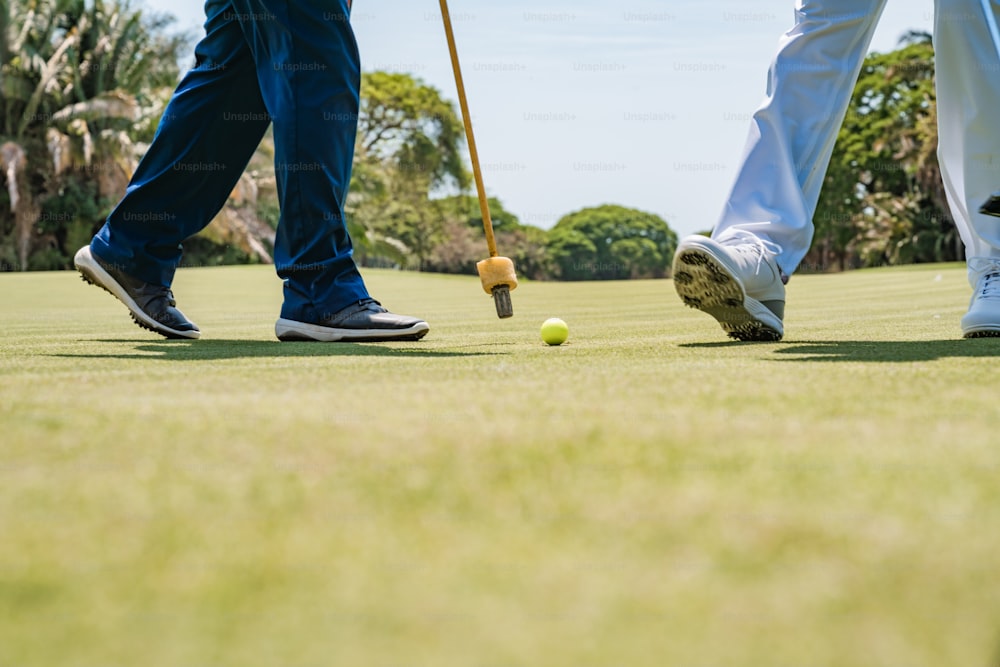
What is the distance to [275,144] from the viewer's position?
353cm

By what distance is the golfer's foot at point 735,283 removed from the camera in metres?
2.90

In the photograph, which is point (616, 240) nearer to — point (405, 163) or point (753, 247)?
point (405, 163)

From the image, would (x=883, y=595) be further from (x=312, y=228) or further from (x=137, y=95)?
(x=137, y=95)

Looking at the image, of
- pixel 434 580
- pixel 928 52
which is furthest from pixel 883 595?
pixel 928 52

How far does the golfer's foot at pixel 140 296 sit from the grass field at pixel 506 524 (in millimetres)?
1821

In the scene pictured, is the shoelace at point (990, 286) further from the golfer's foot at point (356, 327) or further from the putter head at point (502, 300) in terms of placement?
the golfer's foot at point (356, 327)

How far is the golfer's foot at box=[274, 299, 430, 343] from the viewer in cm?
342

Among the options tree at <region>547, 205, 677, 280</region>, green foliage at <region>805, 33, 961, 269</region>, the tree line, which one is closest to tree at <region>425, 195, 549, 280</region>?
the tree line

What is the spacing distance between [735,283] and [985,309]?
82 centimetres

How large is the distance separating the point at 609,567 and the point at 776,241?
8.39ft

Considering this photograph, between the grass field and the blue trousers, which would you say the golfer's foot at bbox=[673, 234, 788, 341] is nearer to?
the grass field

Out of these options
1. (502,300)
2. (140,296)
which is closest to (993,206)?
(502,300)

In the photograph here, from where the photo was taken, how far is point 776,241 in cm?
323

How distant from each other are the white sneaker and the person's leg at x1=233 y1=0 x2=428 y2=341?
1703 mm
